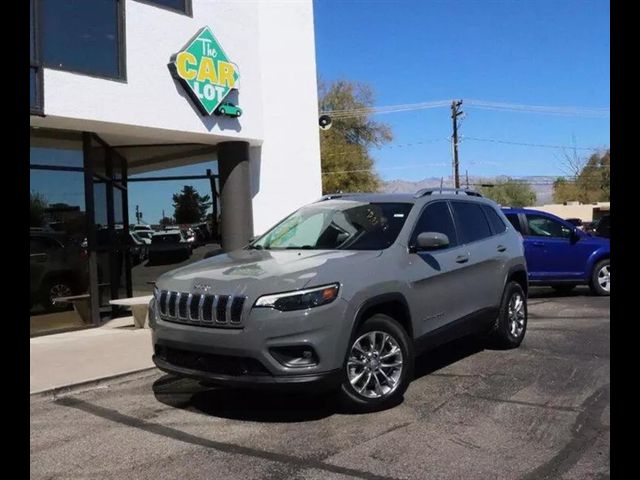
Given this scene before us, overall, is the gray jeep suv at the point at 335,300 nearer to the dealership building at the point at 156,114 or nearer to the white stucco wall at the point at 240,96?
the white stucco wall at the point at 240,96

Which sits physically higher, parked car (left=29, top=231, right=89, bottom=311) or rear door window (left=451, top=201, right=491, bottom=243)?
rear door window (left=451, top=201, right=491, bottom=243)

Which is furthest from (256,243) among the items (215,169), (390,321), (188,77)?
(215,169)

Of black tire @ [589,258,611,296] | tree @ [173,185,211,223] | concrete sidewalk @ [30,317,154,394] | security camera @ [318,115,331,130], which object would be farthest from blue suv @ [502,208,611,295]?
concrete sidewalk @ [30,317,154,394]

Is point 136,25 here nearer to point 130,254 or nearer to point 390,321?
point 130,254

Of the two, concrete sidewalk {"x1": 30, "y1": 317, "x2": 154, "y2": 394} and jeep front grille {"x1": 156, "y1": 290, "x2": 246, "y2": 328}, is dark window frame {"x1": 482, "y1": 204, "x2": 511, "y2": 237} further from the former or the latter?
concrete sidewalk {"x1": 30, "y1": 317, "x2": 154, "y2": 394}

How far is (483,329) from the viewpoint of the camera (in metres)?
6.68

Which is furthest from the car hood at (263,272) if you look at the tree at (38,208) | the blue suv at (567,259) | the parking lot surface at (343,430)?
the blue suv at (567,259)

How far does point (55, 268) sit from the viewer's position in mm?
9531

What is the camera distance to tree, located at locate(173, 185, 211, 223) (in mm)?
11812

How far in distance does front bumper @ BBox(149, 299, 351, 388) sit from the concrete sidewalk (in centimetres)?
232

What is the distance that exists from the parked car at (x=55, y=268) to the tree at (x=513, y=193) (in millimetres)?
102950

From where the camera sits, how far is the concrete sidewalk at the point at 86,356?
639 centimetres

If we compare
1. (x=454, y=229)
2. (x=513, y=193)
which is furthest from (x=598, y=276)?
(x=513, y=193)

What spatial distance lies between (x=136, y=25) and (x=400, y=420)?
7.56m
